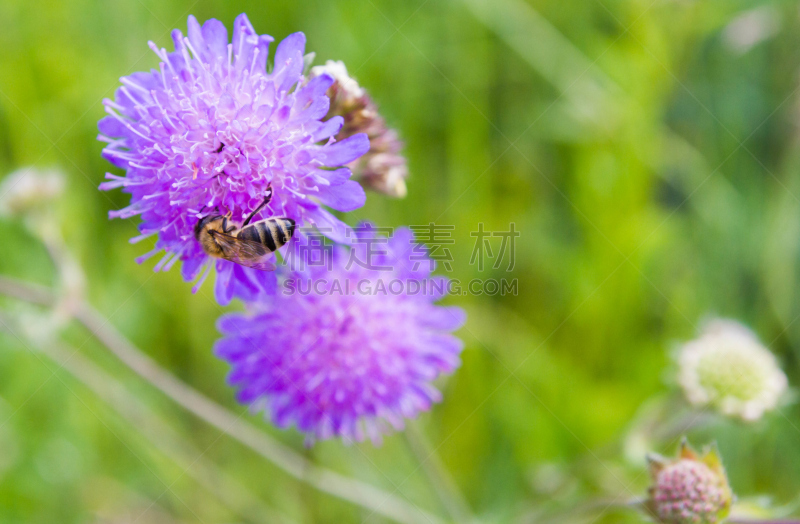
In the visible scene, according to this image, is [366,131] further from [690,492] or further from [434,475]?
[434,475]

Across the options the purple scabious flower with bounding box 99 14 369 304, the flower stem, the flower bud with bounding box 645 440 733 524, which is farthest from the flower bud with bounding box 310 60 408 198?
the flower bud with bounding box 645 440 733 524

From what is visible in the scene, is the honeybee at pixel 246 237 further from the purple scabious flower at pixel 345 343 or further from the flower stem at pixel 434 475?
the flower stem at pixel 434 475

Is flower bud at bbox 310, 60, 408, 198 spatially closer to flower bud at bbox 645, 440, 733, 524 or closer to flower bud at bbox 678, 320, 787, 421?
flower bud at bbox 645, 440, 733, 524

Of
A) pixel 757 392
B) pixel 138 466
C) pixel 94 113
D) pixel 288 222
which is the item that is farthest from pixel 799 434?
pixel 94 113

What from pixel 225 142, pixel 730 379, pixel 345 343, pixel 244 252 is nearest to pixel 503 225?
pixel 730 379

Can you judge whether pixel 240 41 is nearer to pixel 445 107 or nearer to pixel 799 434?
pixel 445 107

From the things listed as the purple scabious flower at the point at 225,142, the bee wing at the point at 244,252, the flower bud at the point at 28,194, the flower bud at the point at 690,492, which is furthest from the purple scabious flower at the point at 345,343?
the flower bud at the point at 28,194
